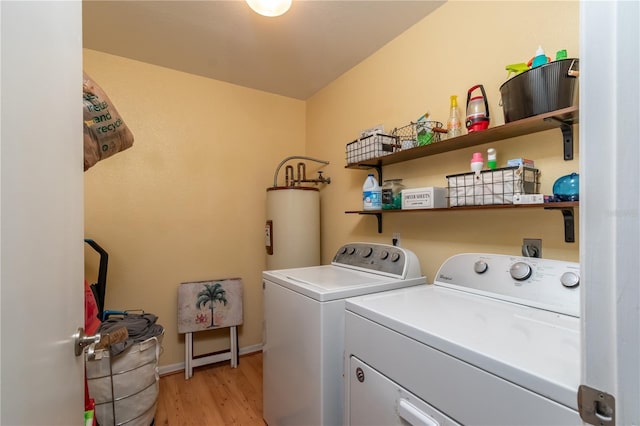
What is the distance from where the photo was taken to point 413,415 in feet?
2.81

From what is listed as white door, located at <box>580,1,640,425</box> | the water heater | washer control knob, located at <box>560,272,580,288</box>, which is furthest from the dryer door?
the water heater

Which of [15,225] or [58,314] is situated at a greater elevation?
[15,225]

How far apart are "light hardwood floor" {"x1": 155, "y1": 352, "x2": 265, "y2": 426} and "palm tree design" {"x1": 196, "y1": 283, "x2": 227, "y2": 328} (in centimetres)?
41

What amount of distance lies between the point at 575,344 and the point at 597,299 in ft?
1.74

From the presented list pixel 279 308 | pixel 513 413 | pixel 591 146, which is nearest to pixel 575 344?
pixel 513 413

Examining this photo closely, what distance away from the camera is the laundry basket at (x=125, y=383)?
1568mm

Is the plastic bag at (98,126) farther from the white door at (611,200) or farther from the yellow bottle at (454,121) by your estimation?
the yellow bottle at (454,121)

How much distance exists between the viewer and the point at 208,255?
2578 mm

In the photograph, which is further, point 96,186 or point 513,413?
point 96,186

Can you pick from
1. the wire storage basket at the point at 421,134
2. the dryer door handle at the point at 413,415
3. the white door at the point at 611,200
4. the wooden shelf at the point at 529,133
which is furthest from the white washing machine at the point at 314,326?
the white door at the point at 611,200

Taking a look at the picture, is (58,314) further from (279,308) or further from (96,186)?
(96,186)

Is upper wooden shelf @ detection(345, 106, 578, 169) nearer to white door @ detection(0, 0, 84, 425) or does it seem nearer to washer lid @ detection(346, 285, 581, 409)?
washer lid @ detection(346, 285, 581, 409)

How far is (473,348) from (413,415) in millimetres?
288

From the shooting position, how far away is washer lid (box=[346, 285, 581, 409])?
0.64m
